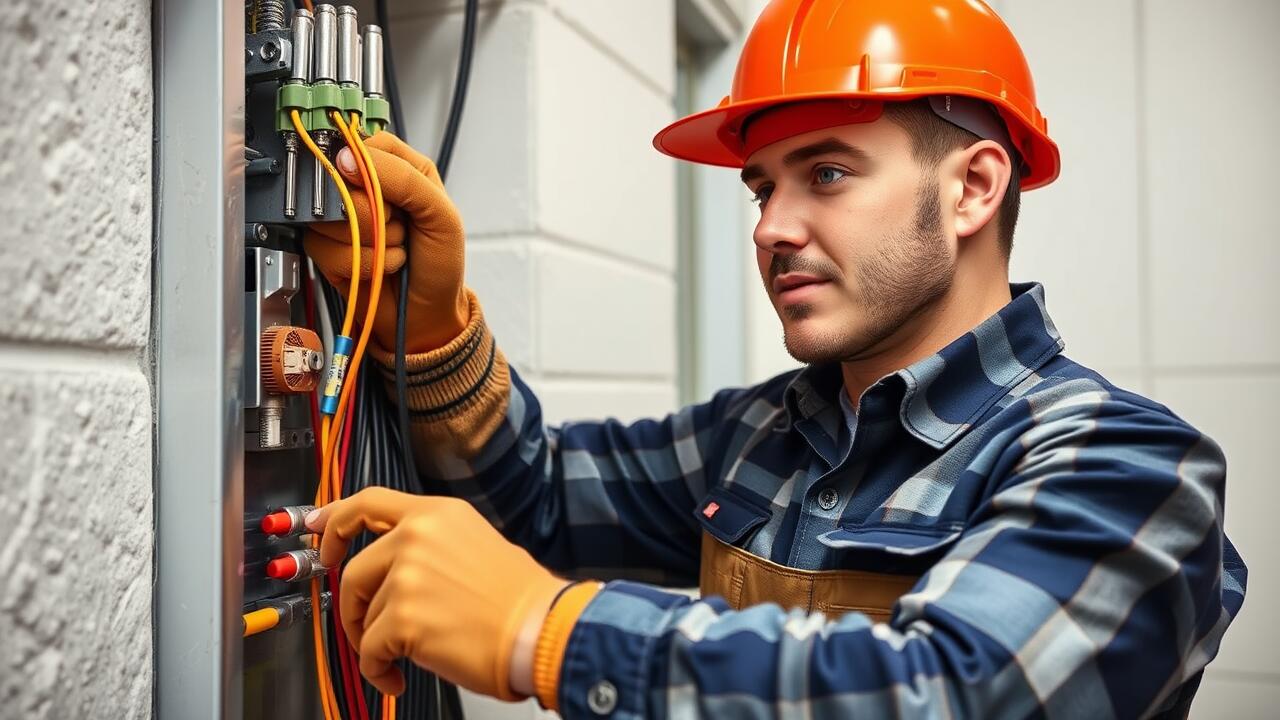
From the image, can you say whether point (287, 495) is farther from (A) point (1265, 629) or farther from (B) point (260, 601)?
(A) point (1265, 629)

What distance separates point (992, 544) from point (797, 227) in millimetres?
415

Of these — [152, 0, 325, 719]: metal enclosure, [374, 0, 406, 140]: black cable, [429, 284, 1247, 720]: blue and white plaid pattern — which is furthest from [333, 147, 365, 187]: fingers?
[429, 284, 1247, 720]: blue and white plaid pattern

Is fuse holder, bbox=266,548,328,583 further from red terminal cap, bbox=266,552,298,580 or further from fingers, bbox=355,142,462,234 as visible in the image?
fingers, bbox=355,142,462,234

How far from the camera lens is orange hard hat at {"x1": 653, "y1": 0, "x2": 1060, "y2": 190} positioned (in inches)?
38.1

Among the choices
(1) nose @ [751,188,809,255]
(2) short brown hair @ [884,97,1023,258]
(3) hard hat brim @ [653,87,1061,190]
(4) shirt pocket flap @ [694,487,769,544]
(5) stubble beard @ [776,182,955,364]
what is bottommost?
(4) shirt pocket flap @ [694,487,769,544]

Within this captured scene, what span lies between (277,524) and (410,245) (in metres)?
0.31

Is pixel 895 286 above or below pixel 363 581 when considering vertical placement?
above

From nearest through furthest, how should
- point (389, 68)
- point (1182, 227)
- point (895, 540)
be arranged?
point (895, 540), point (389, 68), point (1182, 227)

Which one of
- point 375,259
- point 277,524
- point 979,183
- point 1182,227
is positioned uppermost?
point 1182,227

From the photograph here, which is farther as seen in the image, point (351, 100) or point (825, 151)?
point (825, 151)

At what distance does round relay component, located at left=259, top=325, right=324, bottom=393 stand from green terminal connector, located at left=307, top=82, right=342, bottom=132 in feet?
0.58

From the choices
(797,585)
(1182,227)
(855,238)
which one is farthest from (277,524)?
(1182,227)

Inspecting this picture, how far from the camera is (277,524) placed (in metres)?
0.76

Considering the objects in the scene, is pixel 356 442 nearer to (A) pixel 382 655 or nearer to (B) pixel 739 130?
(A) pixel 382 655
